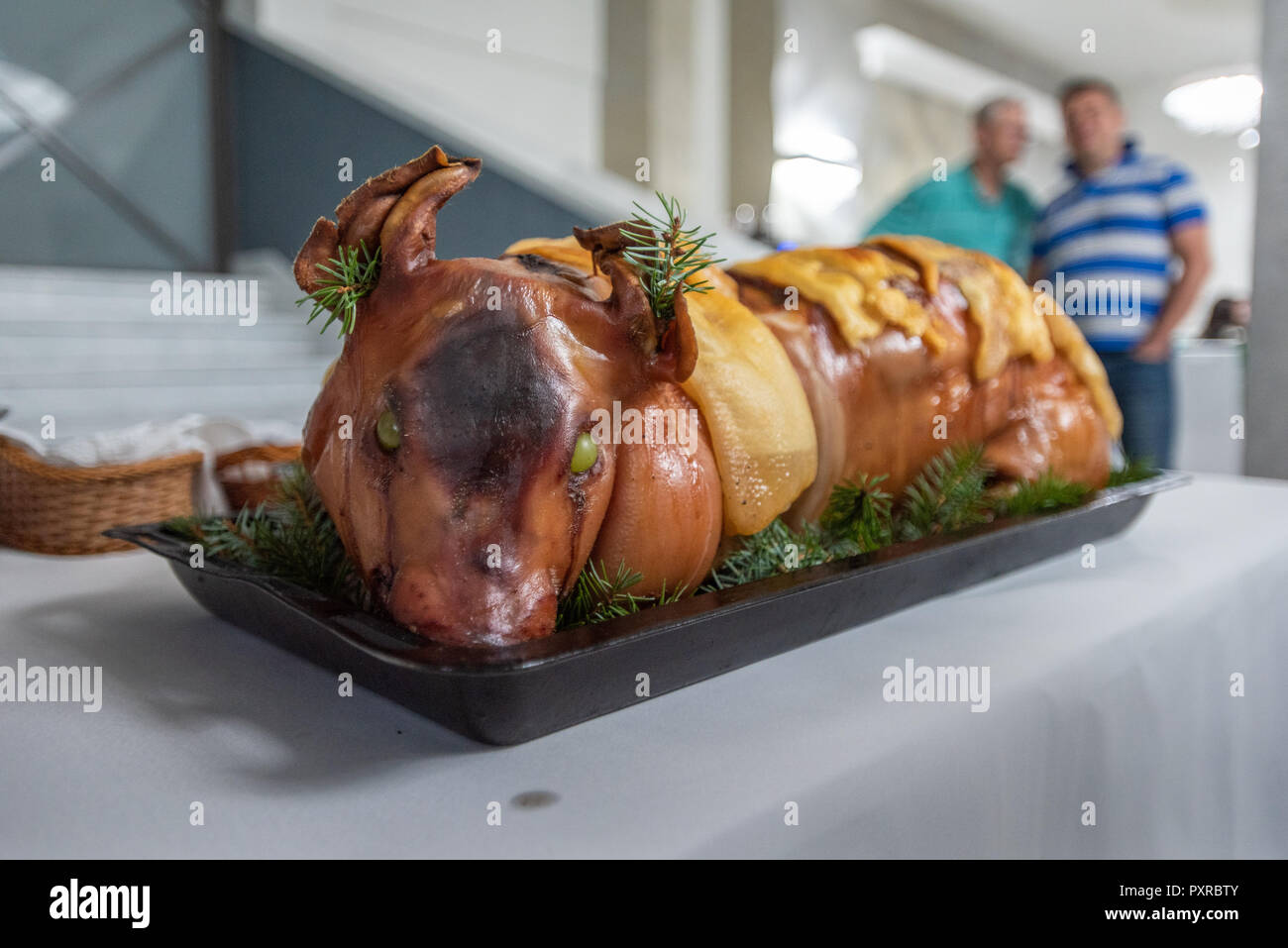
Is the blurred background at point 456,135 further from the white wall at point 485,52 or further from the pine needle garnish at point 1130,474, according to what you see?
the pine needle garnish at point 1130,474

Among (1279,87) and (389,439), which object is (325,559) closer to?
(389,439)

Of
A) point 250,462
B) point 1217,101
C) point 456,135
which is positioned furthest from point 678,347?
point 1217,101

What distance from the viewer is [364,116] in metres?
3.54

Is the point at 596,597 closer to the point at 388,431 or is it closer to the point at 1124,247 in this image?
the point at 388,431

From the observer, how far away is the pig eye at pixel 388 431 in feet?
1.78

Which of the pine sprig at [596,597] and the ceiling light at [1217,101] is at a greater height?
the ceiling light at [1217,101]

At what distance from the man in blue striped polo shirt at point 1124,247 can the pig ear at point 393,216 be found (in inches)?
80.5

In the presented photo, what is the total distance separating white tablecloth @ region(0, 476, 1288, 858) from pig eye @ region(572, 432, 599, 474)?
5.3 inches

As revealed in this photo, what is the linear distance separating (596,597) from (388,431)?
148 millimetres

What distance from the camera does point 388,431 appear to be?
545mm

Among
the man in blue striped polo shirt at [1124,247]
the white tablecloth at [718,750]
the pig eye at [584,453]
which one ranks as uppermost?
the man in blue striped polo shirt at [1124,247]

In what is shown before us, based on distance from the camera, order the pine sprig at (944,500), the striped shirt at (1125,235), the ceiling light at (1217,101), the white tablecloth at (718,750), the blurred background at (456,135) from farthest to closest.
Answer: the ceiling light at (1217,101) → the blurred background at (456,135) → the striped shirt at (1125,235) → the pine sprig at (944,500) → the white tablecloth at (718,750)

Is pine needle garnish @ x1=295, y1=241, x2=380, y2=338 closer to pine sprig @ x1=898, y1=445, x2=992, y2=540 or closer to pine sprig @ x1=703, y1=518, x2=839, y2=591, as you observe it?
pine sprig @ x1=703, y1=518, x2=839, y2=591

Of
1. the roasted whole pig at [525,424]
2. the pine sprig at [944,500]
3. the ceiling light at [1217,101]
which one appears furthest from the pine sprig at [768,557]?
the ceiling light at [1217,101]
